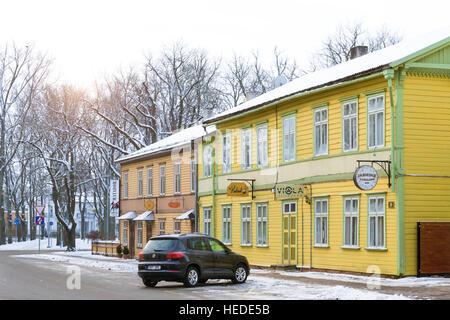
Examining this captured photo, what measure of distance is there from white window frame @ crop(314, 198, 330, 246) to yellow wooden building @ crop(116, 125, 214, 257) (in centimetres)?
1153

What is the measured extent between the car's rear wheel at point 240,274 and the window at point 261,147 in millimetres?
9669

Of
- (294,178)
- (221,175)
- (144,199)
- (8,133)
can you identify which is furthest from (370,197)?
(8,133)

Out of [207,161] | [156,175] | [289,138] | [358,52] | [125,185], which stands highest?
[358,52]

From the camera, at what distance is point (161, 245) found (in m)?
22.4

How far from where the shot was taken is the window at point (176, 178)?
141 ft

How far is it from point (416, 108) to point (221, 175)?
45.9 feet

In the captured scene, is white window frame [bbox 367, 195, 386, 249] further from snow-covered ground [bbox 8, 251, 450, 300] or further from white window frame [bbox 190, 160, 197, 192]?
white window frame [bbox 190, 160, 197, 192]

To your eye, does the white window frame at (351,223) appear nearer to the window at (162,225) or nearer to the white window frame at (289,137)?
the white window frame at (289,137)

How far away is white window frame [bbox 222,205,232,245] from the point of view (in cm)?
3625

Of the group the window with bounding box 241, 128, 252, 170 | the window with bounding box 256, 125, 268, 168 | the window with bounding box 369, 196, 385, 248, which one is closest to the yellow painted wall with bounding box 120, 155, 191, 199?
the window with bounding box 241, 128, 252, 170

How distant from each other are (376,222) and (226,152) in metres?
12.6

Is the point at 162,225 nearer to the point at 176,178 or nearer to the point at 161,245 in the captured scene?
the point at 176,178

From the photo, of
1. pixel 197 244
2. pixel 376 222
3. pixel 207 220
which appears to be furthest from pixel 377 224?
pixel 207 220

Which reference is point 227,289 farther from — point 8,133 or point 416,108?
point 8,133
